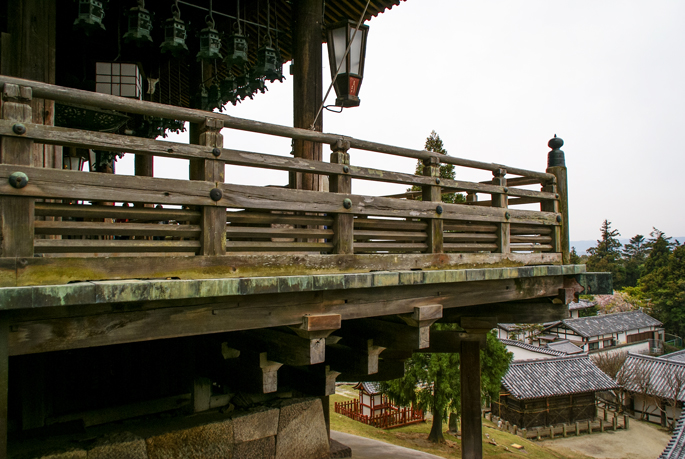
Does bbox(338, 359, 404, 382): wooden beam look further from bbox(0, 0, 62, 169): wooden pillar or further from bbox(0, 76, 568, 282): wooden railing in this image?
bbox(0, 0, 62, 169): wooden pillar

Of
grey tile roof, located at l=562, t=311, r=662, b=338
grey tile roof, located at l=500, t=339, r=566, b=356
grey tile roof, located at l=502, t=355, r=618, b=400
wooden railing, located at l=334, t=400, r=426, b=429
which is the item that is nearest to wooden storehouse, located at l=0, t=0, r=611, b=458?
wooden railing, located at l=334, t=400, r=426, b=429

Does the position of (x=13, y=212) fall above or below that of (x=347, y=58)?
below

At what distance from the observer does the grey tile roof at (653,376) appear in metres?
29.8

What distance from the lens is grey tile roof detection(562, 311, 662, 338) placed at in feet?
132

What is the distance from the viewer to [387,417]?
23.3 meters

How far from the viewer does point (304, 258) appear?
404cm

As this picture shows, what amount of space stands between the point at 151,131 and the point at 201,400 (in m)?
5.69

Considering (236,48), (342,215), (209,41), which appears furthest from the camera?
(236,48)

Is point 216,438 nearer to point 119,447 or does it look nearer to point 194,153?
point 119,447

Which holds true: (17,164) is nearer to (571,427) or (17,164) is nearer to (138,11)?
(138,11)

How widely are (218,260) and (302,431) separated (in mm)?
3048

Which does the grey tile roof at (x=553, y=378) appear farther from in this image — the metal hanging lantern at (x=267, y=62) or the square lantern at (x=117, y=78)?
the square lantern at (x=117, y=78)

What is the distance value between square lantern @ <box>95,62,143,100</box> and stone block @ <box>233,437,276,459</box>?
16.8ft

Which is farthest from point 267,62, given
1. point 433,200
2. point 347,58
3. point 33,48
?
point 433,200
